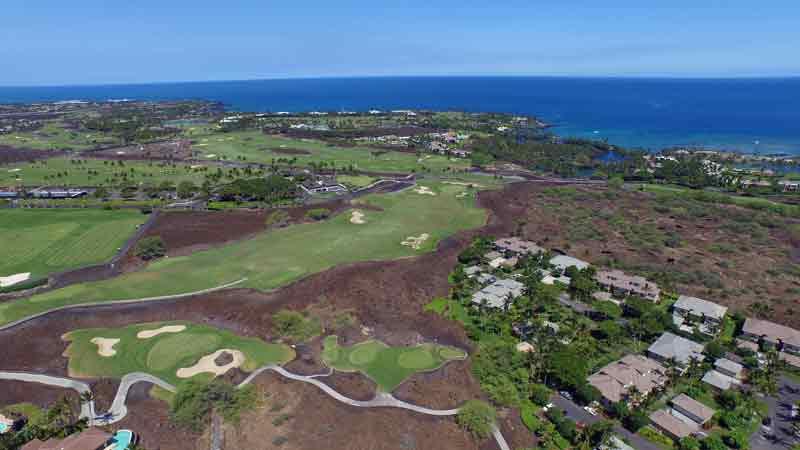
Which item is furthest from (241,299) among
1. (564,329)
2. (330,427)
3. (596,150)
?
(596,150)

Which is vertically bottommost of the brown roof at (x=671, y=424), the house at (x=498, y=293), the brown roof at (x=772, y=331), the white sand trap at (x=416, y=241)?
the brown roof at (x=671, y=424)

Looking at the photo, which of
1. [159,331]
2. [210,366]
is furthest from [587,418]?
[159,331]

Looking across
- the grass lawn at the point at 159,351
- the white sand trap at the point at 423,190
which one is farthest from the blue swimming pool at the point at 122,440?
the white sand trap at the point at 423,190

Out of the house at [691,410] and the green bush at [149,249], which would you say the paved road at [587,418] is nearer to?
the house at [691,410]

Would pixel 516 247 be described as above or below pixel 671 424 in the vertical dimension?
above

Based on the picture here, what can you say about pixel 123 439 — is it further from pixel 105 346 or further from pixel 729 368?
pixel 729 368

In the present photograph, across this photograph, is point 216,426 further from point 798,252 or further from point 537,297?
point 798,252

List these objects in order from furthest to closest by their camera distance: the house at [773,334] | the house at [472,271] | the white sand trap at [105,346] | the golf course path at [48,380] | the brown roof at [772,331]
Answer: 1. the house at [472,271]
2. the white sand trap at [105,346]
3. the brown roof at [772,331]
4. the house at [773,334]
5. the golf course path at [48,380]
